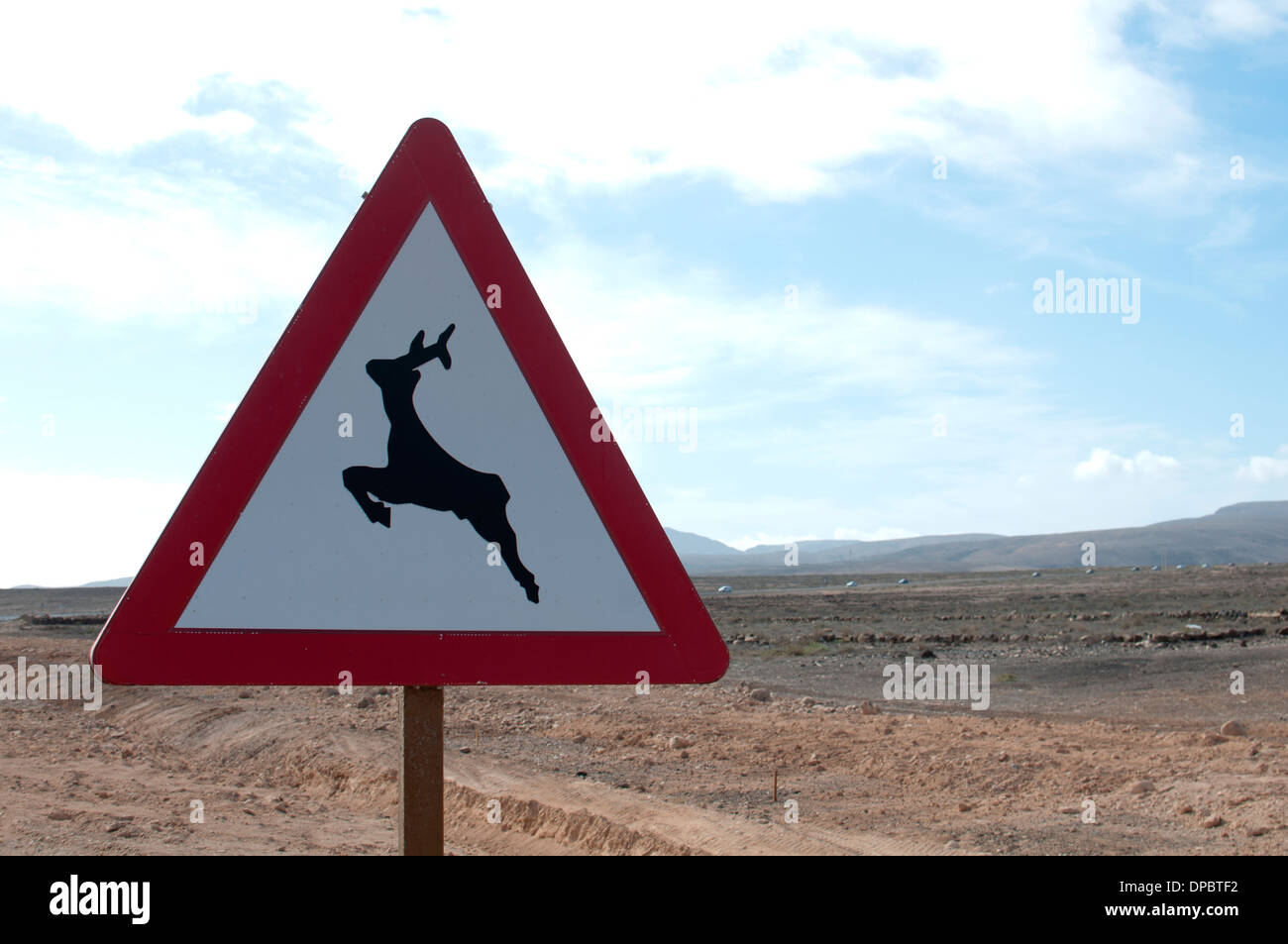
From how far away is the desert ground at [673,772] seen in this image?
249 inches

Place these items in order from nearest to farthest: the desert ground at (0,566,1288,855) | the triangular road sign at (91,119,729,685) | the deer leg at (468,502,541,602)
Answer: the triangular road sign at (91,119,729,685)
the deer leg at (468,502,541,602)
the desert ground at (0,566,1288,855)

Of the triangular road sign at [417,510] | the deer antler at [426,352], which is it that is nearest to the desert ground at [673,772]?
the triangular road sign at [417,510]

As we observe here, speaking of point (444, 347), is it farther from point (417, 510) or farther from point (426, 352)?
point (417, 510)

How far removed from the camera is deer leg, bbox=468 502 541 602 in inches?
80.4

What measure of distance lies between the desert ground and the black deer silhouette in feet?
14.4

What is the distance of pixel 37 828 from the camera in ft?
20.1

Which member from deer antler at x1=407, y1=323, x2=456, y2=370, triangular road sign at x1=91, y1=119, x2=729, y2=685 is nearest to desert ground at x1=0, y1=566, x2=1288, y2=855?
triangular road sign at x1=91, y1=119, x2=729, y2=685

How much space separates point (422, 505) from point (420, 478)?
2.1 inches

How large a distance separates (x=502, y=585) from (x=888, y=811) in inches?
241

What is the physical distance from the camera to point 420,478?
2012mm

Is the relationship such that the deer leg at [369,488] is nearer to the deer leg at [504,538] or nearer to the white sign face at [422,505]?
the white sign face at [422,505]

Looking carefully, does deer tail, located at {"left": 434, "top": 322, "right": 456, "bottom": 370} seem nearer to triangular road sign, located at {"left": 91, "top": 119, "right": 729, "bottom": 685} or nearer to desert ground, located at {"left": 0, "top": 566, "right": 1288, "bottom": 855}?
triangular road sign, located at {"left": 91, "top": 119, "right": 729, "bottom": 685}
